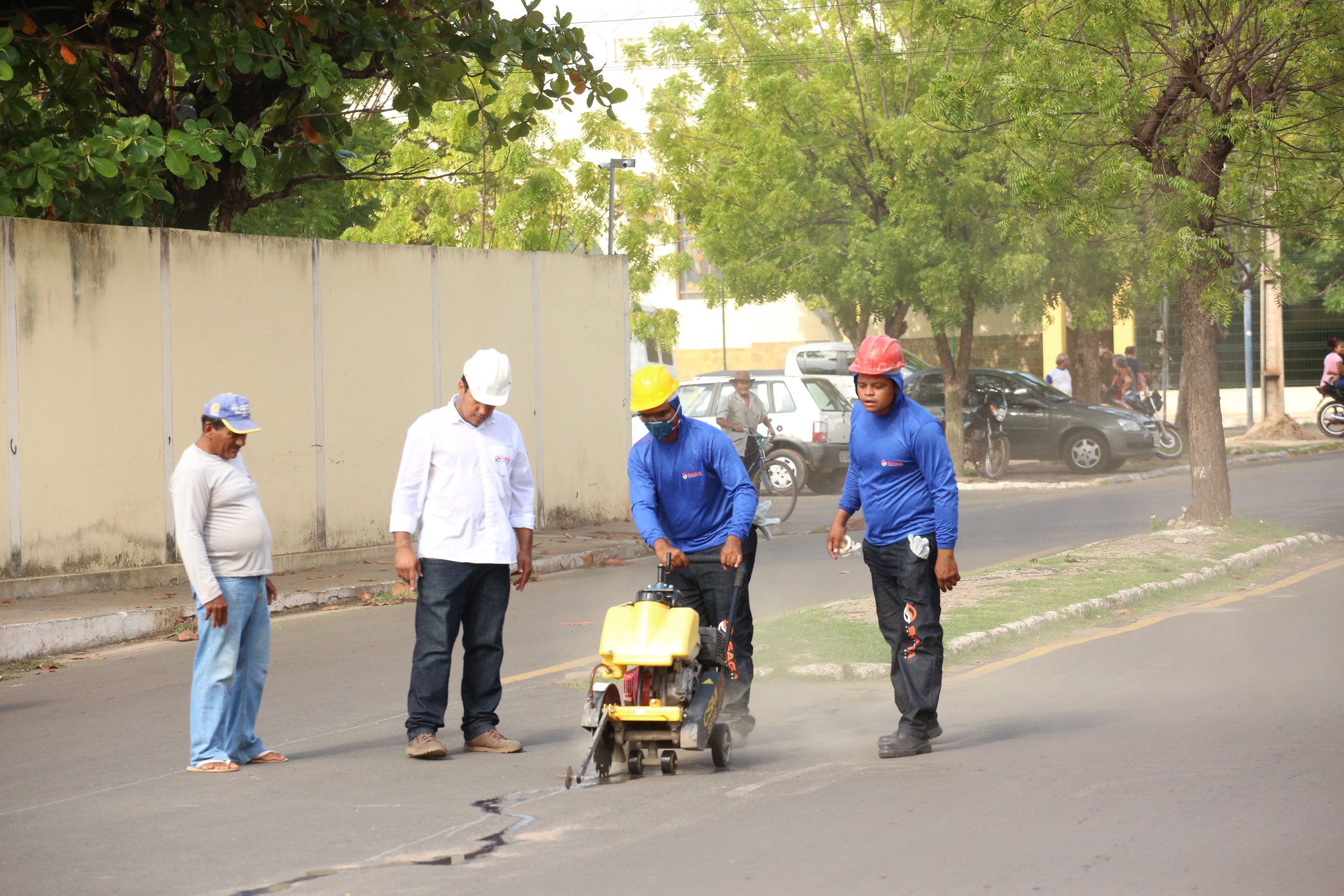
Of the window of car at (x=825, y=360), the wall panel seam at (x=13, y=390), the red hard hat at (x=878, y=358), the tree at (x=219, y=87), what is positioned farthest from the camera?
the window of car at (x=825, y=360)

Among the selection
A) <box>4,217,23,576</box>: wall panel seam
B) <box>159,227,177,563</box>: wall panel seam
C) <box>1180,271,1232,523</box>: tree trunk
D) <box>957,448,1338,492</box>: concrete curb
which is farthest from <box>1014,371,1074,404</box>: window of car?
<box>4,217,23,576</box>: wall panel seam

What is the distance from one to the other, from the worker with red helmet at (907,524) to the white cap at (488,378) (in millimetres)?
1592

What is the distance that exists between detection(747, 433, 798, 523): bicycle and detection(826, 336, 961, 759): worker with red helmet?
34.5ft

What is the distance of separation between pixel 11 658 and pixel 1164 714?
7476 millimetres

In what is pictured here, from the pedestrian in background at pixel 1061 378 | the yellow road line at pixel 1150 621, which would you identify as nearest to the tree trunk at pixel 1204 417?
the yellow road line at pixel 1150 621

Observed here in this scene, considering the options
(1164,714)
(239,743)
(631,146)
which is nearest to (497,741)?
(239,743)

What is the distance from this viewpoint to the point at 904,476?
6691 millimetres

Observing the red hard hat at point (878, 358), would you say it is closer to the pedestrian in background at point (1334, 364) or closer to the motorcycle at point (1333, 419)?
the pedestrian in background at point (1334, 364)

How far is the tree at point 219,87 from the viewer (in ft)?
36.2

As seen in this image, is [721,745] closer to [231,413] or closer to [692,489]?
[692,489]

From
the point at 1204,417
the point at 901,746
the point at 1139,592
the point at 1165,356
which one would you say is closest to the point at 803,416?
the point at 1204,417

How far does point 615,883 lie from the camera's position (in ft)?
15.8

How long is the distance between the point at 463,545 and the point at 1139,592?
253 inches

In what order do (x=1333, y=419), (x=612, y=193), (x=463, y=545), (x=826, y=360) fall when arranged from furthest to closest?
(x=826, y=360) → (x=612, y=193) → (x=1333, y=419) → (x=463, y=545)
